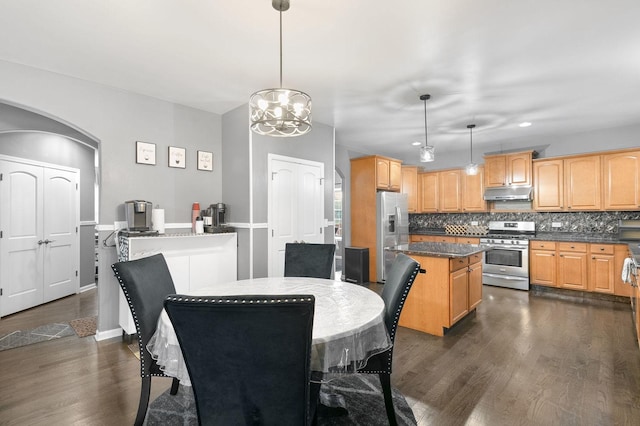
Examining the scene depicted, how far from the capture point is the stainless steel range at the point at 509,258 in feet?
17.0

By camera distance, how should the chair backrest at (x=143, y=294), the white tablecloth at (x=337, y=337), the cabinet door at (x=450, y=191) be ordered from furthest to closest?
1. the cabinet door at (x=450, y=191)
2. the chair backrest at (x=143, y=294)
3. the white tablecloth at (x=337, y=337)

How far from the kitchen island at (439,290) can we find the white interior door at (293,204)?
1387mm

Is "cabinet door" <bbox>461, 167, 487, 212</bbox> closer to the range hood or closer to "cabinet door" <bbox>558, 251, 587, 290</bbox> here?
the range hood

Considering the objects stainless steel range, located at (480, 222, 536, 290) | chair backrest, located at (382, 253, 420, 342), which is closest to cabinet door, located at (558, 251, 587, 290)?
stainless steel range, located at (480, 222, 536, 290)

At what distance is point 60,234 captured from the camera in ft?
15.3

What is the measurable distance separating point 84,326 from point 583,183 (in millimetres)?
7271

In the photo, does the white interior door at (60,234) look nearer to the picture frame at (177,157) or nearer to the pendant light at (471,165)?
the picture frame at (177,157)

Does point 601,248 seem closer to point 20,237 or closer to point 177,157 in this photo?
point 177,157

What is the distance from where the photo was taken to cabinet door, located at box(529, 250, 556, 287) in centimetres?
501

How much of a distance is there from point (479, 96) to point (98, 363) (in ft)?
15.5

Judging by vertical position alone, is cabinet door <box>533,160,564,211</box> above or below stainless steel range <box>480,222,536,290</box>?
above

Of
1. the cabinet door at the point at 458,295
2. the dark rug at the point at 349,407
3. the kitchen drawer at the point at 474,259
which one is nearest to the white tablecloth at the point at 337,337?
the dark rug at the point at 349,407

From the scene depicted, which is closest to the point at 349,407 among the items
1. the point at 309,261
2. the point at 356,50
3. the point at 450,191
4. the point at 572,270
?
the point at 309,261

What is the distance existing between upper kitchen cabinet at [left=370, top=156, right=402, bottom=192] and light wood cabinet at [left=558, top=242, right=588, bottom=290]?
2.84 m
